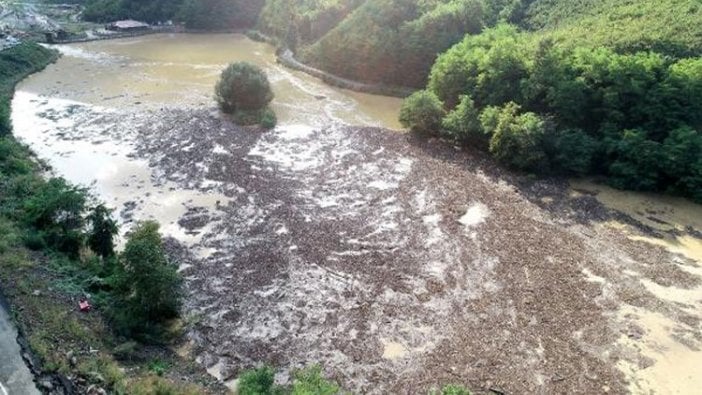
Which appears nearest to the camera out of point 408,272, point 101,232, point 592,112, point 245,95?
point 101,232

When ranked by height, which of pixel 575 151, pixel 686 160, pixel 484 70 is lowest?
pixel 575 151

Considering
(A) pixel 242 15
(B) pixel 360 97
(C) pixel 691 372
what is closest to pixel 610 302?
(C) pixel 691 372

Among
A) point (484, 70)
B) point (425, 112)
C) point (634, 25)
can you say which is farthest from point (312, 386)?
point (634, 25)

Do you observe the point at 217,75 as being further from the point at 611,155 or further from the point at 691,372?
the point at 691,372

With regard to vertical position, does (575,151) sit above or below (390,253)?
above

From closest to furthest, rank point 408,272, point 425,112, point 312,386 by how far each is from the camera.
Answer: point 312,386 < point 408,272 < point 425,112

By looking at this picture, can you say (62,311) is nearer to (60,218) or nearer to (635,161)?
(60,218)

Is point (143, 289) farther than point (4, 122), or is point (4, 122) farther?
point (4, 122)

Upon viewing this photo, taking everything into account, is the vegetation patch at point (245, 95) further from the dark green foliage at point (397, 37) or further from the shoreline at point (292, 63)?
the dark green foliage at point (397, 37)
